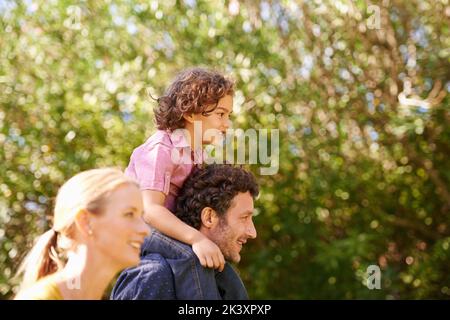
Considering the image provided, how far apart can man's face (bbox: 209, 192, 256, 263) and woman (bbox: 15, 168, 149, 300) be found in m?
0.82

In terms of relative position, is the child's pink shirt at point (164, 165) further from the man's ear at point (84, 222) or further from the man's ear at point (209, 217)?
the man's ear at point (84, 222)

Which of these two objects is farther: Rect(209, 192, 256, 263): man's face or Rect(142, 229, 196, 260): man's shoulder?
Rect(209, 192, 256, 263): man's face

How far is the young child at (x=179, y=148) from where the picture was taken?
9.11 feet

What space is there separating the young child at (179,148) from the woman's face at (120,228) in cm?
68

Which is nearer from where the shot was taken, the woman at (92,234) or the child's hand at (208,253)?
the woman at (92,234)

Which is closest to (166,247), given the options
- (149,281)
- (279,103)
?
(149,281)

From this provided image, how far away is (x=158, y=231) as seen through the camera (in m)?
2.82

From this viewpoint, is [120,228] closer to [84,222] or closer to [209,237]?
[84,222]

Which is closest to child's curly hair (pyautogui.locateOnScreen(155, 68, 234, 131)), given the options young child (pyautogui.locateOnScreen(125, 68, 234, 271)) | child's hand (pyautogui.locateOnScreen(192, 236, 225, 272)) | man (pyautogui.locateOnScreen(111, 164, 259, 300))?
young child (pyautogui.locateOnScreen(125, 68, 234, 271))

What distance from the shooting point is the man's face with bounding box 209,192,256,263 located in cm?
289

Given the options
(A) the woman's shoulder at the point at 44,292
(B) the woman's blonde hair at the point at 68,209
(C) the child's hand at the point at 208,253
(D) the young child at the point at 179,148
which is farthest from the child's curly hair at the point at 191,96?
(A) the woman's shoulder at the point at 44,292

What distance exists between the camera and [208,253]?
2.75 m

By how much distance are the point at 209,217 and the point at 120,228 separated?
2.86 ft

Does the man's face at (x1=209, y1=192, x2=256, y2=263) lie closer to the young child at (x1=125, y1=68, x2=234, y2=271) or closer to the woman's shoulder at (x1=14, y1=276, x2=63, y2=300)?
the young child at (x1=125, y1=68, x2=234, y2=271)
